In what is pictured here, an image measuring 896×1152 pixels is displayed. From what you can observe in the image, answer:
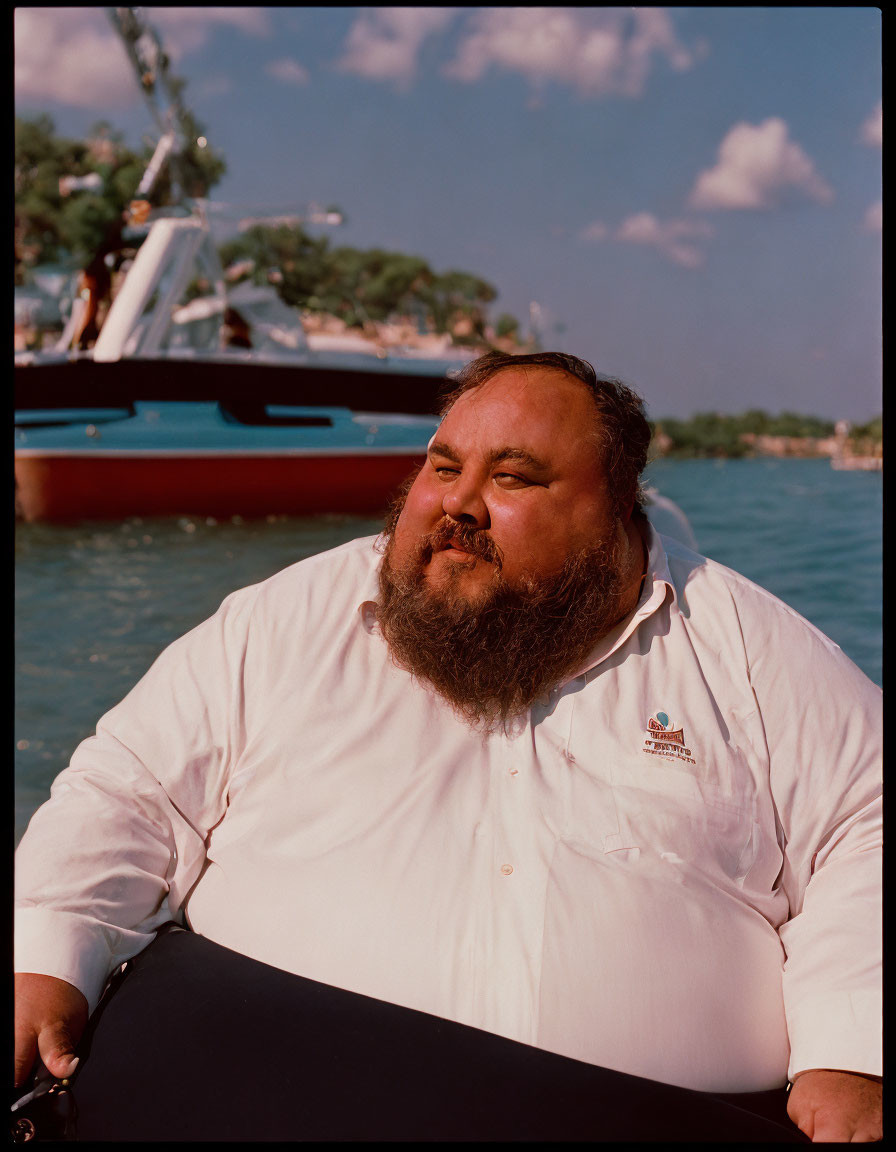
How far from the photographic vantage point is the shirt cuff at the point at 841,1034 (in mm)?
1427

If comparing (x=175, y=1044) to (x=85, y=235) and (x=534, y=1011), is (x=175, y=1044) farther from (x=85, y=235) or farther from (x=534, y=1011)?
(x=85, y=235)

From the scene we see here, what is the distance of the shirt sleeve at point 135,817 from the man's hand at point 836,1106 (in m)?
0.94

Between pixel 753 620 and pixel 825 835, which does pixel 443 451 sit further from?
pixel 825 835

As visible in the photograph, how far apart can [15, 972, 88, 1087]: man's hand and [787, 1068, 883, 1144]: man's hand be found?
98 centimetres

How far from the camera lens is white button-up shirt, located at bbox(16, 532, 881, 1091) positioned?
147 cm

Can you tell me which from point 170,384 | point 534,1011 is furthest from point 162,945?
point 170,384

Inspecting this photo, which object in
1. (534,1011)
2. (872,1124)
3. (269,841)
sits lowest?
(872,1124)

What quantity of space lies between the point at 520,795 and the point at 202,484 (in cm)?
1255

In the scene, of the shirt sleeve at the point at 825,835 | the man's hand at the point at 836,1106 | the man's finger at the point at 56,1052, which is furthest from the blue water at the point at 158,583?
the man's finger at the point at 56,1052

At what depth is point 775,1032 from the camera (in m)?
1.52

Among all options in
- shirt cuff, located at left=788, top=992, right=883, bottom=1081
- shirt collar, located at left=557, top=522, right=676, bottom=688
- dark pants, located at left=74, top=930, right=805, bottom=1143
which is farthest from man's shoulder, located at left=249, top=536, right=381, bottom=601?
shirt cuff, located at left=788, top=992, right=883, bottom=1081

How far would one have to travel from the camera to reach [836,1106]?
1.40m

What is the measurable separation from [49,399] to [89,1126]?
1303 cm

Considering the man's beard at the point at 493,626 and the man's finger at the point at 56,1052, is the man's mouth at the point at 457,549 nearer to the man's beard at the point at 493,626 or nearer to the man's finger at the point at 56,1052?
the man's beard at the point at 493,626
